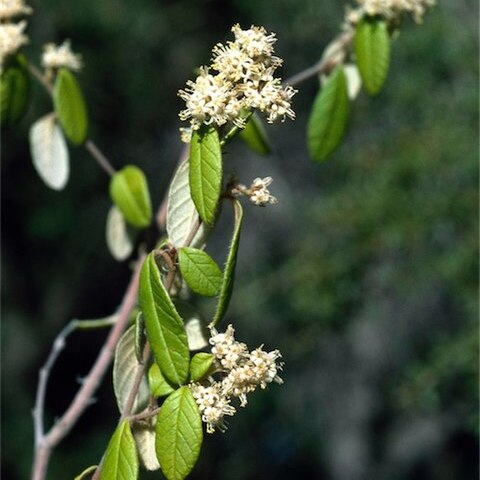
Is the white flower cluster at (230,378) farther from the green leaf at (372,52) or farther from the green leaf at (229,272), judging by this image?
the green leaf at (372,52)

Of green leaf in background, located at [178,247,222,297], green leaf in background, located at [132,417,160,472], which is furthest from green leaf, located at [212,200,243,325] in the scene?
green leaf in background, located at [132,417,160,472]

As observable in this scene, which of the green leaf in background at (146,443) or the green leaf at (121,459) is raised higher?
the green leaf in background at (146,443)

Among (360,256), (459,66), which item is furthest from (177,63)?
(360,256)

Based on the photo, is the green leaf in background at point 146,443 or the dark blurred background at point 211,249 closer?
the green leaf in background at point 146,443

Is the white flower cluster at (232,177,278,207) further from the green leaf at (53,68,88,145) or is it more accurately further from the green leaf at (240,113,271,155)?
the green leaf at (53,68,88,145)

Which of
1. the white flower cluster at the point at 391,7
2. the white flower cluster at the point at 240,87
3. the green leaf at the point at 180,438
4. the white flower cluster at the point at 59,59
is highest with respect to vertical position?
the white flower cluster at the point at 59,59

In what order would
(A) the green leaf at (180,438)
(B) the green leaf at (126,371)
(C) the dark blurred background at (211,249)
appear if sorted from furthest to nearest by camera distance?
(C) the dark blurred background at (211,249) < (B) the green leaf at (126,371) < (A) the green leaf at (180,438)

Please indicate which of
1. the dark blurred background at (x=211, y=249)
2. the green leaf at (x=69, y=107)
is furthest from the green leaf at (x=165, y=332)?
the dark blurred background at (x=211, y=249)

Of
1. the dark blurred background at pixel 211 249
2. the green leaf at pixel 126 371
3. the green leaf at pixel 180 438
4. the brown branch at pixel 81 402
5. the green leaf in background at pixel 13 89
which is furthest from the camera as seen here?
the dark blurred background at pixel 211 249
